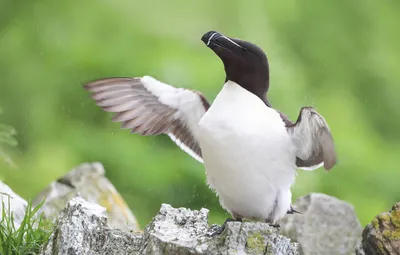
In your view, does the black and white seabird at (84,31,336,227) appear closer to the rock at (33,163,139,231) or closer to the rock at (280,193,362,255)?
the rock at (280,193,362,255)

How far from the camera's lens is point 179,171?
5.65m

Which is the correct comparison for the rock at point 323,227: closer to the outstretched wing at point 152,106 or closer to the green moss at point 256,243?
the outstretched wing at point 152,106

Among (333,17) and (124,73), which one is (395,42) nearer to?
(333,17)

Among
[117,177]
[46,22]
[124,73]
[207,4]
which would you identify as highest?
[207,4]

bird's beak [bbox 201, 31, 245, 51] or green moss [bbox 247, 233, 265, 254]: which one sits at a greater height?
bird's beak [bbox 201, 31, 245, 51]

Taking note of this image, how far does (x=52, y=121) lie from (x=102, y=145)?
55 cm

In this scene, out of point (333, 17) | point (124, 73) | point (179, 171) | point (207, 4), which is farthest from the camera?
point (333, 17)

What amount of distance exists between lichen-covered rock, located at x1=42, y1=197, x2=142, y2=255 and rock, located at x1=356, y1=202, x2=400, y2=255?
2.45ft

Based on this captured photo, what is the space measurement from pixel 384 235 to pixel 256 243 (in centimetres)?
55

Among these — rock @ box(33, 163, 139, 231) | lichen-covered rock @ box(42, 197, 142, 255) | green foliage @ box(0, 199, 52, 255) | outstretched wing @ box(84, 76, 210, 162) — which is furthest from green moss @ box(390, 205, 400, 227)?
rock @ box(33, 163, 139, 231)

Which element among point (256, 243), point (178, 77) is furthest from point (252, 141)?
point (178, 77)

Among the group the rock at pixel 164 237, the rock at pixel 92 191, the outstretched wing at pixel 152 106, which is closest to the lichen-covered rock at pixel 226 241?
the rock at pixel 164 237

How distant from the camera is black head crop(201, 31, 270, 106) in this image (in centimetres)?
249

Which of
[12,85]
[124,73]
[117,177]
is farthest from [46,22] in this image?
[117,177]
